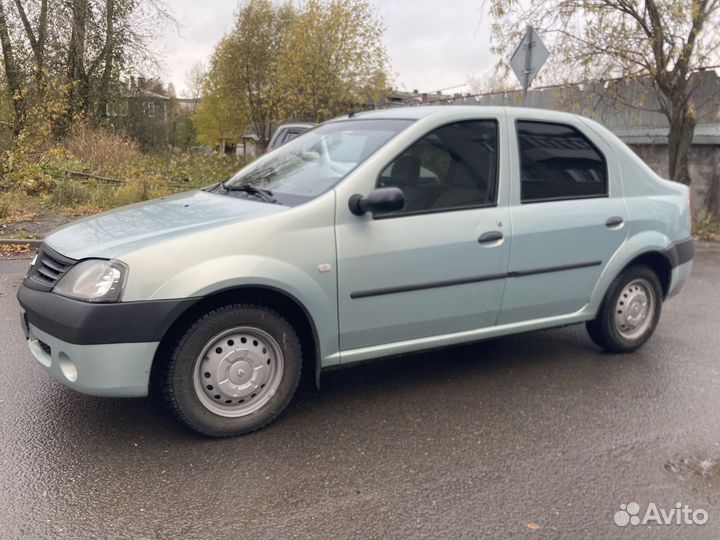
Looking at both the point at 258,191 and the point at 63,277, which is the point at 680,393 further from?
the point at 63,277

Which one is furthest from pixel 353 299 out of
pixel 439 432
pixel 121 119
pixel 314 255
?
pixel 121 119

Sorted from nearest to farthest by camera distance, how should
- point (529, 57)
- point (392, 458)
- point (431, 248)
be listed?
point (392, 458) → point (431, 248) → point (529, 57)

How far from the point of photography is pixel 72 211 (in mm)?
11273

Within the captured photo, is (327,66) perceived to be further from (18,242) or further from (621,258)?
(621,258)

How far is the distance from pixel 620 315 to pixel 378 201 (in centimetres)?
237

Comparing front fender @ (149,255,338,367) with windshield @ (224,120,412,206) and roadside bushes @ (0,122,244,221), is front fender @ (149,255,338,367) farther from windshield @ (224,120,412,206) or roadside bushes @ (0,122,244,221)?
roadside bushes @ (0,122,244,221)

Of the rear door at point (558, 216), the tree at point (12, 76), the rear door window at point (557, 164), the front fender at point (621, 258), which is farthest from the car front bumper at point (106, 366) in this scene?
the tree at point (12, 76)

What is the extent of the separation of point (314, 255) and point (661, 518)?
2.03 m

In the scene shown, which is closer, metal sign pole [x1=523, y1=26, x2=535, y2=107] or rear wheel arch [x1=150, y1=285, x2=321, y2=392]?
rear wheel arch [x1=150, y1=285, x2=321, y2=392]

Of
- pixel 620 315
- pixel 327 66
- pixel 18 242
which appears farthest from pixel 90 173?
pixel 327 66

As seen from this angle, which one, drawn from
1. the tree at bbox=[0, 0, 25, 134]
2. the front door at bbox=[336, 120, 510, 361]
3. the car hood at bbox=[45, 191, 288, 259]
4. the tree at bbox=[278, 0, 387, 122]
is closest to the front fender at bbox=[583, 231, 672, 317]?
the front door at bbox=[336, 120, 510, 361]

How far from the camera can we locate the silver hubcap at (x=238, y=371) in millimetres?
3357

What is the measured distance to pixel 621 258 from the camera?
461 centimetres

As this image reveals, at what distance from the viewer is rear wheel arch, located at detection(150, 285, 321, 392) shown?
329 cm
